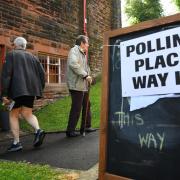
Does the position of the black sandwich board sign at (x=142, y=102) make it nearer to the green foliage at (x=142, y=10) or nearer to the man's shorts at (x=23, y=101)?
the man's shorts at (x=23, y=101)

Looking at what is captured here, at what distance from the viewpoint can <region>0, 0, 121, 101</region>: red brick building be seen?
1017 centimetres

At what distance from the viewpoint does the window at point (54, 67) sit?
40.0ft

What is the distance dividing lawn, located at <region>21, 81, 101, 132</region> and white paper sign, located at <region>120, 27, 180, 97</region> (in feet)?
17.4

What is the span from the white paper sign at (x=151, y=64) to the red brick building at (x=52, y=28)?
5.08m

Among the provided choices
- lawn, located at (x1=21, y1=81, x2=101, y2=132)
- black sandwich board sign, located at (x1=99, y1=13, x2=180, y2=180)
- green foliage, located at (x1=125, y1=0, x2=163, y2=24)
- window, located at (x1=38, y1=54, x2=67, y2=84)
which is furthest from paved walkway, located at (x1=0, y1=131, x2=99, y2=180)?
green foliage, located at (x1=125, y1=0, x2=163, y2=24)

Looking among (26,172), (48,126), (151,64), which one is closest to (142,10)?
(48,126)

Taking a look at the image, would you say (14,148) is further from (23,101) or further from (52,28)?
(52,28)

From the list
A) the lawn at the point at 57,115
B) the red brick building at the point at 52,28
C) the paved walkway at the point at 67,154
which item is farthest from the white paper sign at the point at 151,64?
the lawn at the point at 57,115

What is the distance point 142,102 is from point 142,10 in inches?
1076

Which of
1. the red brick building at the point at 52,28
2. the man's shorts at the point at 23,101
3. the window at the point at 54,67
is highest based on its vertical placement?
the red brick building at the point at 52,28

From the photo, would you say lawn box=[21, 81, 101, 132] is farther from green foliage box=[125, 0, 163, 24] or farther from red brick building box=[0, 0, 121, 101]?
green foliage box=[125, 0, 163, 24]

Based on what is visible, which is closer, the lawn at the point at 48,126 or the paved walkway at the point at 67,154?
the lawn at the point at 48,126

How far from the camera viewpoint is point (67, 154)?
6215 mm

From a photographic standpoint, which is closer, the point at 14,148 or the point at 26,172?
the point at 26,172
